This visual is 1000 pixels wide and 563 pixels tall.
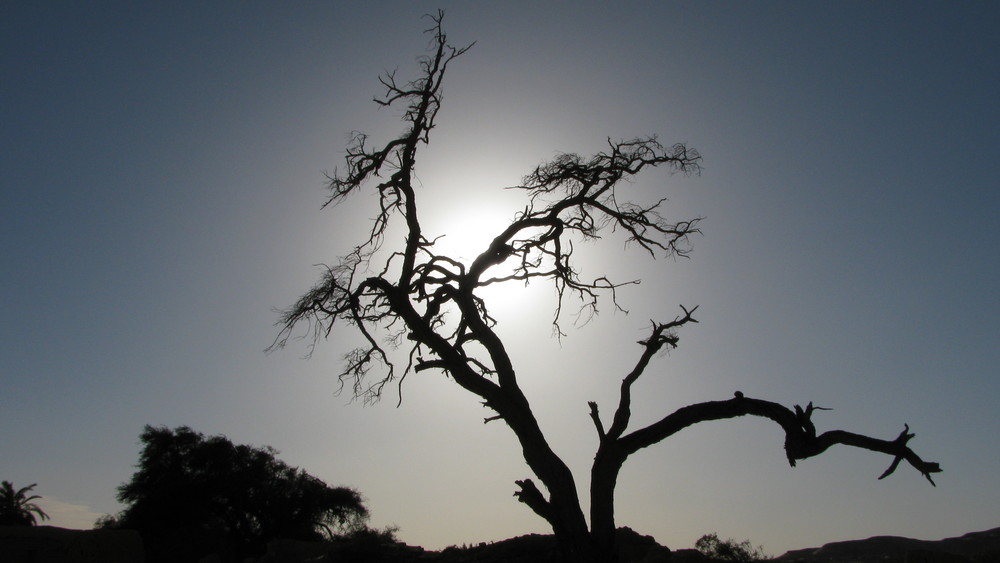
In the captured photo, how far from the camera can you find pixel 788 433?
895 centimetres

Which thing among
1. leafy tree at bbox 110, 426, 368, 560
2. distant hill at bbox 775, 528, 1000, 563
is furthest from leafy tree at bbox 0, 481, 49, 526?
distant hill at bbox 775, 528, 1000, 563

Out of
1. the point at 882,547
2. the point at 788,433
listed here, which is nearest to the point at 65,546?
the point at 788,433

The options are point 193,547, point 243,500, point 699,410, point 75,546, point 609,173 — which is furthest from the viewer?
point 243,500

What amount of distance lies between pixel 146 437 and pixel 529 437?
37226 millimetres

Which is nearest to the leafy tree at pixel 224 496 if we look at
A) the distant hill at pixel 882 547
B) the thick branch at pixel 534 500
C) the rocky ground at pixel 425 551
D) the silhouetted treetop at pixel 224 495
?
the silhouetted treetop at pixel 224 495

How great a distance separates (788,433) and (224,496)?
36.8m

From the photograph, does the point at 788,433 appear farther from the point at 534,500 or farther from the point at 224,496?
the point at 224,496

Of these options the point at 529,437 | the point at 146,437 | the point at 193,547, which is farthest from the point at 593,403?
the point at 146,437

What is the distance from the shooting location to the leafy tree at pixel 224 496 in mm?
35969

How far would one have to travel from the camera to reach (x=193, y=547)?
115 feet

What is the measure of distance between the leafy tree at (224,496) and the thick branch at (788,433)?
3394cm

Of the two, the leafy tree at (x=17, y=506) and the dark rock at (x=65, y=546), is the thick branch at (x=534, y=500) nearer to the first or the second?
the dark rock at (x=65, y=546)

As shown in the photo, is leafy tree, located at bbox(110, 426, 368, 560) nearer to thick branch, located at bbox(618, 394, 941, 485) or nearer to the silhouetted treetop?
the silhouetted treetop

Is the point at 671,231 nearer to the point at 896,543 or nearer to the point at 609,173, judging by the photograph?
the point at 609,173
